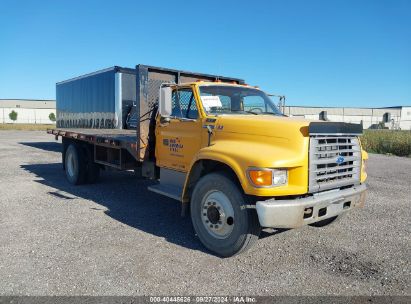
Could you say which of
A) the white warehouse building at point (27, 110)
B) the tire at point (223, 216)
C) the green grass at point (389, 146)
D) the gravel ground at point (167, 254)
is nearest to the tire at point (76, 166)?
the gravel ground at point (167, 254)

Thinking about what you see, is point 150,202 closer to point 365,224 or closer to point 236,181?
point 236,181

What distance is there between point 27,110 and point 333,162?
303 ft

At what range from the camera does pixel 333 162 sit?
4.33 m

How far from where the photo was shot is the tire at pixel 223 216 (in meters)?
4.16

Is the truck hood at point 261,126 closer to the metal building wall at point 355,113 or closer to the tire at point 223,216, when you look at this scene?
the tire at point 223,216

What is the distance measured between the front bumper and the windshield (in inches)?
70.9

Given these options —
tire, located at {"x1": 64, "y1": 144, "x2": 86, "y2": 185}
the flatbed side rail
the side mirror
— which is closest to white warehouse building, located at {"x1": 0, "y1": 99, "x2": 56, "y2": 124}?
tire, located at {"x1": 64, "y1": 144, "x2": 86, "y2": 185}

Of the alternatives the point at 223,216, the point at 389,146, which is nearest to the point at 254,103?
the point at 223,216

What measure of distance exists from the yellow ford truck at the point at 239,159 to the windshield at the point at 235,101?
0.02 metres

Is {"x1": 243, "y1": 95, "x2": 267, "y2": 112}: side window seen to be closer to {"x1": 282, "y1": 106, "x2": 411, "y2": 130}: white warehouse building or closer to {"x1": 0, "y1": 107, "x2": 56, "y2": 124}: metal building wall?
{"x1": 282, "y1": 106, "x2": 411, "y2": 130}: white warehouse building

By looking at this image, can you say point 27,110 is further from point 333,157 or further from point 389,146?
point 333,157

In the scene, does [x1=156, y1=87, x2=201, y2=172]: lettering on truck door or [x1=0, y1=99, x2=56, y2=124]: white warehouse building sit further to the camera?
[x1=0, y1=99, x2=56, y2=124]: white warehouse building

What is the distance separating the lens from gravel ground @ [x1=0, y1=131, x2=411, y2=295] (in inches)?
145

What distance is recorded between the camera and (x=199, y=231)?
186 inches
